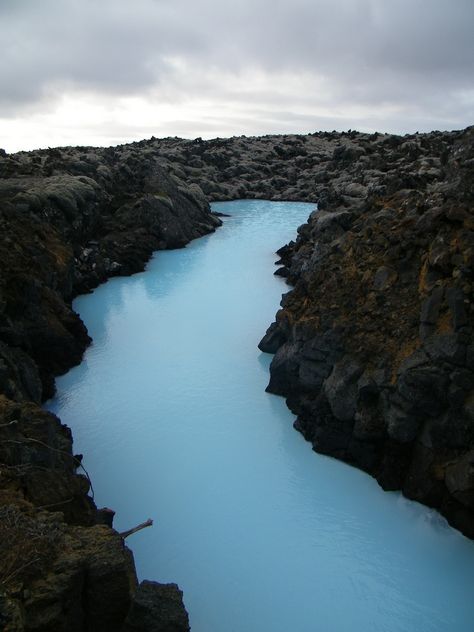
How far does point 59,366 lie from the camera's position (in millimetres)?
18828

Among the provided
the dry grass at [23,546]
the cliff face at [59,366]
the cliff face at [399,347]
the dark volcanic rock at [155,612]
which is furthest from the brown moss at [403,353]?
the dry grass at [23,546]

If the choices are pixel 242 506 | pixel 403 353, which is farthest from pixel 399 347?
pixel 242 506

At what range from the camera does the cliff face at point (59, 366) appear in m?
6.47

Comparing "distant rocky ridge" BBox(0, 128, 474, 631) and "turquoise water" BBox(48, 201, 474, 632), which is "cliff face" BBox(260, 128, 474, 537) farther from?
"turquoise water" BBox(48, 201, 474, 632)

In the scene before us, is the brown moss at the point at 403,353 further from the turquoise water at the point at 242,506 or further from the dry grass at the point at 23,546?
the dry grass at the point at 23,546

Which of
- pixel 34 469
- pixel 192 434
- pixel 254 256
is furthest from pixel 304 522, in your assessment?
pixel 254 256

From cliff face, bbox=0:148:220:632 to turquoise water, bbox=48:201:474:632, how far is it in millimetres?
1361

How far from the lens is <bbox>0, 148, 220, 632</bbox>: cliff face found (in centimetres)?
647

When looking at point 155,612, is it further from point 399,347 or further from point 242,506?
point 399,347

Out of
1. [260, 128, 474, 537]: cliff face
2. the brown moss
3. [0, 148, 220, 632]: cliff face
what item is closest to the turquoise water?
[260, 128, 474, 537]: cliff face

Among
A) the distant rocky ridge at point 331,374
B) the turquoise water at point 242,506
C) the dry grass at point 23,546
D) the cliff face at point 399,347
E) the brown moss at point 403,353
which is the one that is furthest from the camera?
the brown moss at point 403,353

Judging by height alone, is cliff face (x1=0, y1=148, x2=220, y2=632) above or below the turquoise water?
above

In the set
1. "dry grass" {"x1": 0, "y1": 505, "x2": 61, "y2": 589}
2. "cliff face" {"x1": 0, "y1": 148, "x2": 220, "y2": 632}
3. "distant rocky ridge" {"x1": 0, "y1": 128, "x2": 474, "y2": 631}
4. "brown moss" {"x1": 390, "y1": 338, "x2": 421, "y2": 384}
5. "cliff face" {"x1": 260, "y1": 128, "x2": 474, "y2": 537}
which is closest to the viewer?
"dry grass" {"x1": 0, "y1": 505, "x2": 61, "y2": 589}

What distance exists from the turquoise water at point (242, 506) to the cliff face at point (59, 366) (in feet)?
4.46
